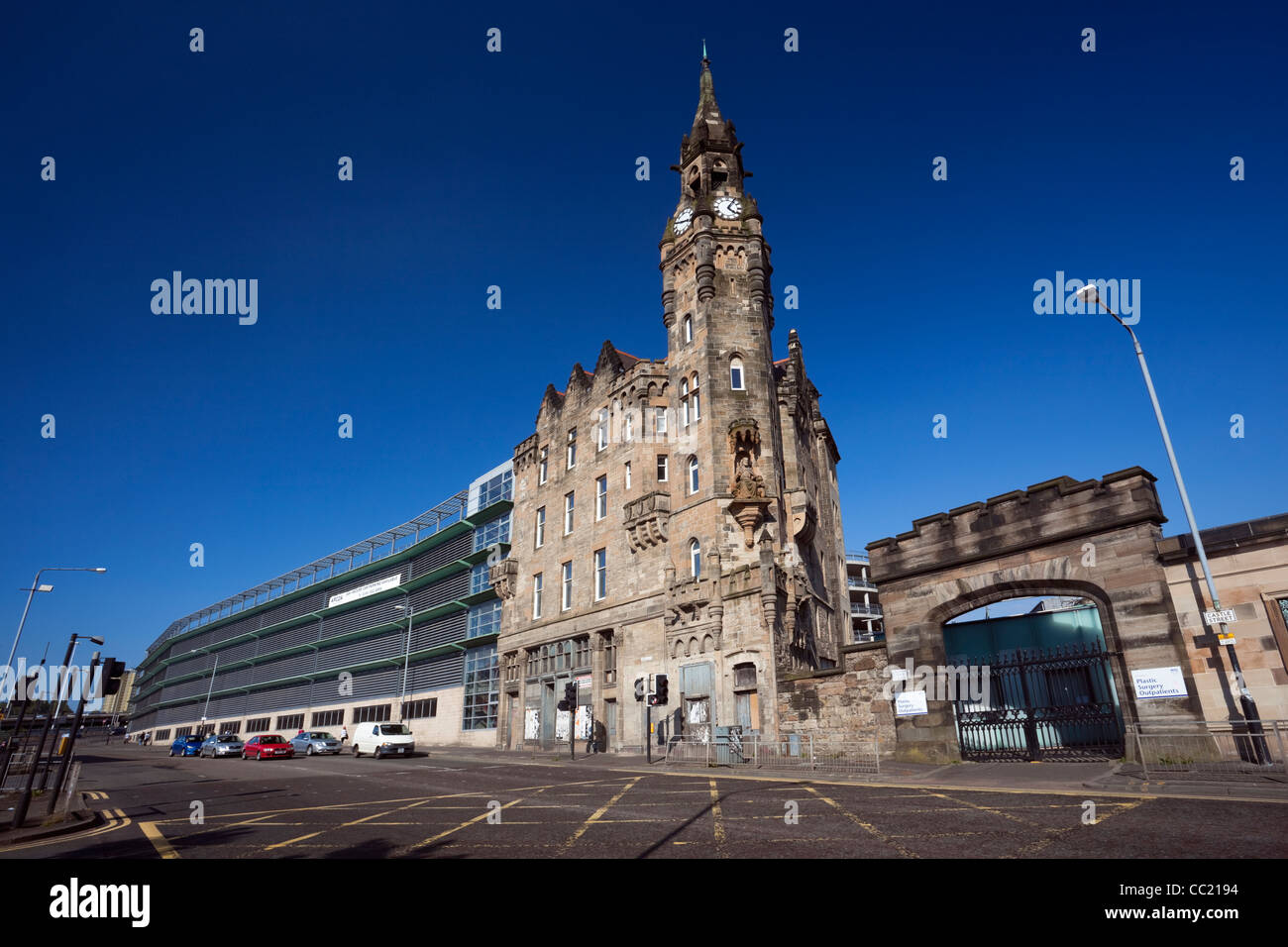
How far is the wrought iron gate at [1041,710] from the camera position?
61.4 ft

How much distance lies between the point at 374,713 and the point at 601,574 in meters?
28.7

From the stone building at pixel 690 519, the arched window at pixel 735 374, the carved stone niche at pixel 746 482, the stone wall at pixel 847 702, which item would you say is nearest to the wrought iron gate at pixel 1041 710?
the stone wall at pixel 847 702

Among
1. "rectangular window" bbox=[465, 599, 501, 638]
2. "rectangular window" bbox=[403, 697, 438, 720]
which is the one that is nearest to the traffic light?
"rectangular window" bbox=[465, 599, 501, 638]

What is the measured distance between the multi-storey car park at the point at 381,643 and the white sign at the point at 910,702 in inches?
1076

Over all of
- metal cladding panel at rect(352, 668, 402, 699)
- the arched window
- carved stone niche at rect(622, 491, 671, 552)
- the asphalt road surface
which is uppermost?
the arched window

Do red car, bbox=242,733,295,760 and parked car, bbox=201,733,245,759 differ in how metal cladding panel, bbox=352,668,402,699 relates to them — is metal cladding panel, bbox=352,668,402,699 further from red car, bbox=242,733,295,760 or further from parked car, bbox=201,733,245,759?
red car, bbox=242,733,295,760

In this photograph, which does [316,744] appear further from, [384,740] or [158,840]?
[158,840]

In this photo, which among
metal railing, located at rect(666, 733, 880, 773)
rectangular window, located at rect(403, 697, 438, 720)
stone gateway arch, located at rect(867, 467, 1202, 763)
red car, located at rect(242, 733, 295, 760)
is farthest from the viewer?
rectangular window, located at rect(403, 697, 438, 720)

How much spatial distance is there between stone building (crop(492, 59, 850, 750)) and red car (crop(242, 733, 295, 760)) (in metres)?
11.2

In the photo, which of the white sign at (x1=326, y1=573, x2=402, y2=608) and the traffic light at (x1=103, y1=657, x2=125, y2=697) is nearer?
the traffic light at (x1=103, y1=657, x2=125, y2=697)

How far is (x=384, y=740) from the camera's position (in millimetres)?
34469

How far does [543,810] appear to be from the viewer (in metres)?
11.7

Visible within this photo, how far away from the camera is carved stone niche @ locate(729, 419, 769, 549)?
2906 cm

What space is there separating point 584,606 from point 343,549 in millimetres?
37468
